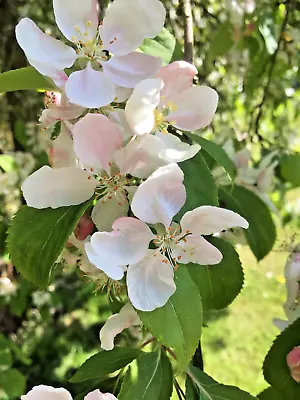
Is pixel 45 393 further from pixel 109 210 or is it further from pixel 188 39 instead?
pixel 188 39

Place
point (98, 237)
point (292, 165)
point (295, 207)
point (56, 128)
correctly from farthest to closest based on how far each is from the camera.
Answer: point (295, 207), point (292, 165), point (56, 128), point (98, 237)

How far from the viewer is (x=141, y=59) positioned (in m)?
0.67

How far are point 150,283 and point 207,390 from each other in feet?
0.66

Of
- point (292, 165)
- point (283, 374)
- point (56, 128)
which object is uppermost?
point (56, 128)

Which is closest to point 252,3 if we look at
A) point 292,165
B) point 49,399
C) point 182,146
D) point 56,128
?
point 292,165

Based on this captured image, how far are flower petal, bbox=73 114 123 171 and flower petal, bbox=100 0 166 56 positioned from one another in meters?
0.11

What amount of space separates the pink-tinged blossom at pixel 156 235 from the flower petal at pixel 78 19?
21cm

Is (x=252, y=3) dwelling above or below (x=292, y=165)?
above

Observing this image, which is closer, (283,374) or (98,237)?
(98,237)

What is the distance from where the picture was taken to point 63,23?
2.24 feet

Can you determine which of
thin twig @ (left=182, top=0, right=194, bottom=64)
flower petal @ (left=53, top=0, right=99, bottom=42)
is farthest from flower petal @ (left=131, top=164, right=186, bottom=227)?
thin twig @ (left=182, top=0, right=194, bottom=64)

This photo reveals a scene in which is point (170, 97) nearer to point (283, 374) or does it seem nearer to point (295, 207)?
point (283, 374)

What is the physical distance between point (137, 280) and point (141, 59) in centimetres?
23

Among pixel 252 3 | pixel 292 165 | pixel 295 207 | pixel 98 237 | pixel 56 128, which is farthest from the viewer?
pixel 295 207
